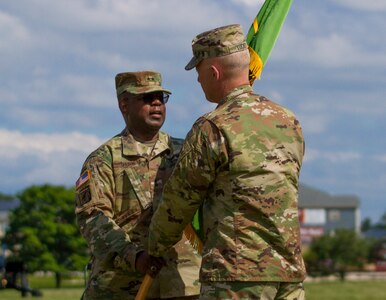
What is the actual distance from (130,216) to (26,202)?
9800 cm

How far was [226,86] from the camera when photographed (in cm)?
609

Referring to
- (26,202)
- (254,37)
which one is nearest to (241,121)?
(254,37)

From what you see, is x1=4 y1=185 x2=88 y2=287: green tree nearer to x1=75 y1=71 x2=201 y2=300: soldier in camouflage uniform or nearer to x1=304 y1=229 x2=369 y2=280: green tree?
x1=304 y1=229 x2=369 y2=280: green tree

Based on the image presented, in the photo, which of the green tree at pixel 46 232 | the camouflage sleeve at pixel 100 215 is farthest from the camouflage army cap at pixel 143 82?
the green tree at pixel 46 232

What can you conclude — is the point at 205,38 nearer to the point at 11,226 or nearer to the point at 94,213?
the point at 94,213

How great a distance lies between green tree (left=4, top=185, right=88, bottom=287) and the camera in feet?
333

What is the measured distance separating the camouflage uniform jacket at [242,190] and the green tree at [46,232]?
312 feet

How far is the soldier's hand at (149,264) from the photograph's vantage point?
22.2ft

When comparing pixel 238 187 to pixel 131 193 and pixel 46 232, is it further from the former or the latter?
pixel 46 232

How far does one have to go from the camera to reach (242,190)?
5945mm

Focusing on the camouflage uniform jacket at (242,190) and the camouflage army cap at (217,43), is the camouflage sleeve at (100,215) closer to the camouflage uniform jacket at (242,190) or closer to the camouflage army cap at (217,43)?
the camouflage uniform jacket at (242,190)

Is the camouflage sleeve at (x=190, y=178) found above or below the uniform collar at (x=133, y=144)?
below

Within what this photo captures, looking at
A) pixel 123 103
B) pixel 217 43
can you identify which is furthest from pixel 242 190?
pixel 123 103

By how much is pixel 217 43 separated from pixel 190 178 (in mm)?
689
